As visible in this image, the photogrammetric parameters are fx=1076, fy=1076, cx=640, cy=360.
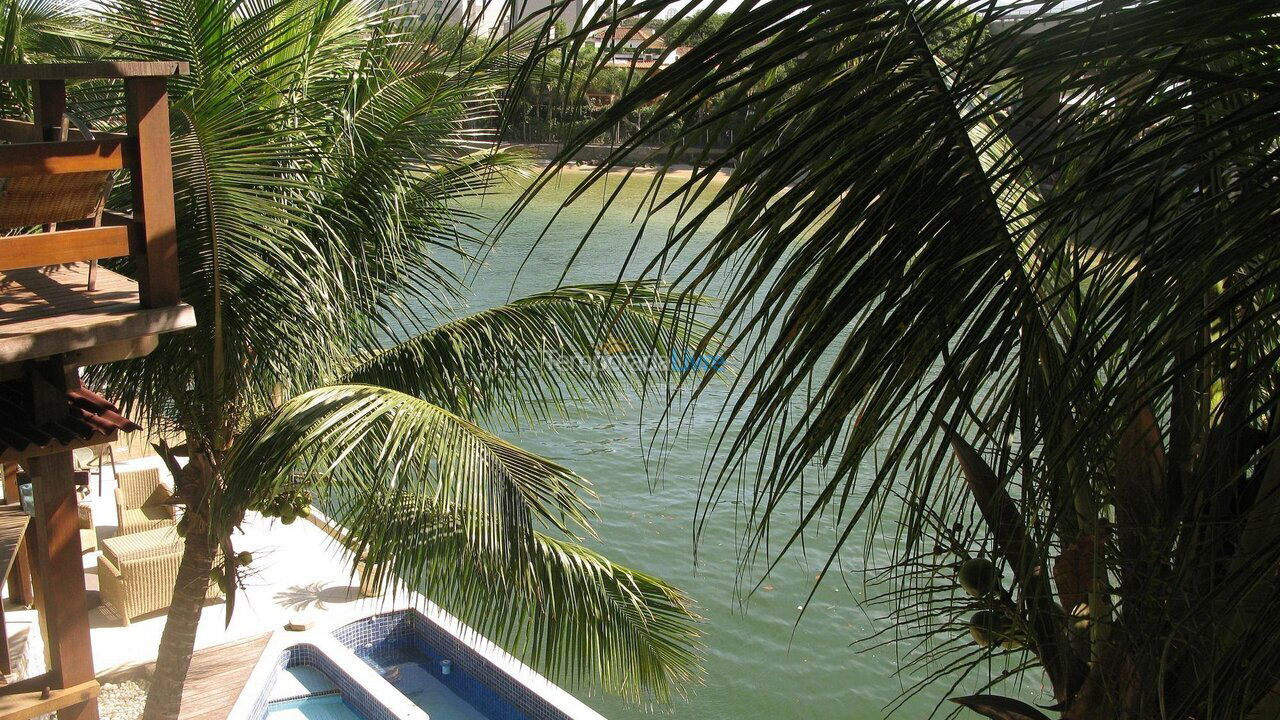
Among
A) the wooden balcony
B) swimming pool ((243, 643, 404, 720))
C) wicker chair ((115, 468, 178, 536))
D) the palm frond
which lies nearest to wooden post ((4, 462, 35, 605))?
wicker chair ((115, 468, 178, 536))

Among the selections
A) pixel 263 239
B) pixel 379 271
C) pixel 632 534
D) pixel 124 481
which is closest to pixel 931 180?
pixel 263 239

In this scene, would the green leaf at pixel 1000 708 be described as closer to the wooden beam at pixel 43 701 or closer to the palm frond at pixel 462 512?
the palm frond at pixel 462 512

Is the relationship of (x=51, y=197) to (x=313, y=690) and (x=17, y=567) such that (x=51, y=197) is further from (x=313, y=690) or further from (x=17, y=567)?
(x=313, y=690)

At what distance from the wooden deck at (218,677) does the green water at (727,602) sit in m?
3.34

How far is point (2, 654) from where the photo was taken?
20.5ft

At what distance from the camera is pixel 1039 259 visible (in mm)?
1448

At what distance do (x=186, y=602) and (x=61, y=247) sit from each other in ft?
11.8

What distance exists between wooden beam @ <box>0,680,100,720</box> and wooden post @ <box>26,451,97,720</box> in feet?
0.14

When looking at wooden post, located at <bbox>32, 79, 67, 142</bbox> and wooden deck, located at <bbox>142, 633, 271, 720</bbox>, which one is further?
wooden deck, located at <bbox>142, 633, 271, 720</bbox>

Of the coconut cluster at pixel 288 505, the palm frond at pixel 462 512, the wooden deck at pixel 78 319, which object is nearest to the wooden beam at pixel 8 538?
the palm frond at pixel 462 512

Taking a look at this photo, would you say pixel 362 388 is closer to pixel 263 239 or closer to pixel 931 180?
pixel 263 239

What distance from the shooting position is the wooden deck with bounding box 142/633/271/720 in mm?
8500

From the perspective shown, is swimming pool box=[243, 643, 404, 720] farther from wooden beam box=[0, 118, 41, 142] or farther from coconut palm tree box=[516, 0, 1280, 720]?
coconut palm tree box=[516, 0, 1280, 720]

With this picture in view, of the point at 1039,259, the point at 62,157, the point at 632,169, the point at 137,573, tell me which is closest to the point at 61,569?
the point at 62,157
